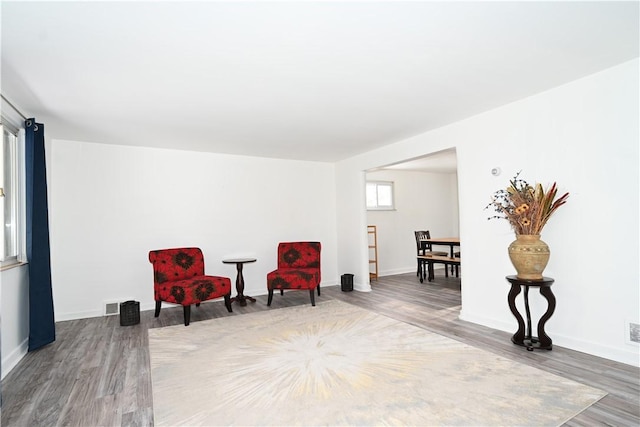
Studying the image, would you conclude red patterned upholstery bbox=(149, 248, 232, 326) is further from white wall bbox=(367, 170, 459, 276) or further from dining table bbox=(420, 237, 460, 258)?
dining table bbox=(420, 237, 460, 258)

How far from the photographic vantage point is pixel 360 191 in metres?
5.98

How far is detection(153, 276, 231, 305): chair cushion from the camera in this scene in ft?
13.4

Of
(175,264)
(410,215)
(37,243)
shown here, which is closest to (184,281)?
(175,264)

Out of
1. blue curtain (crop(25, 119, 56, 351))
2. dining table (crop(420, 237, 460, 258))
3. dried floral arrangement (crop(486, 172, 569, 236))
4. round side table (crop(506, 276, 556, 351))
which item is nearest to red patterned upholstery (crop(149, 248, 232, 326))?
blue curtain (crop(25, 119, 56, 351))

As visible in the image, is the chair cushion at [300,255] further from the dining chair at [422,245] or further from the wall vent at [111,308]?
the dining chair at [422,245]

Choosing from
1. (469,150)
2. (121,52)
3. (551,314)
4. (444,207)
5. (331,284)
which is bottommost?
(331,284)

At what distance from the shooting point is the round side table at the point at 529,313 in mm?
2963

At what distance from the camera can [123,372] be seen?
279cm

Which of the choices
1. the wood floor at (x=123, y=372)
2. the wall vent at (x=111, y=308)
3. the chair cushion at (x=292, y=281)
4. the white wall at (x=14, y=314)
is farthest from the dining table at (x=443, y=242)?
the white wall at (x=14, y=314)

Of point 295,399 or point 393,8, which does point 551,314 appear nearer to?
point 295,399

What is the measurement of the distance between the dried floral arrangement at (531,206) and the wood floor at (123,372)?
1111mm

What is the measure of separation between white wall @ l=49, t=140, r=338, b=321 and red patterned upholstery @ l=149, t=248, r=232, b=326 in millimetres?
606

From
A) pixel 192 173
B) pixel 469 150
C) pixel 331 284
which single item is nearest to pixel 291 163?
pixel 192 173

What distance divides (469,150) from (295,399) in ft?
10.6
